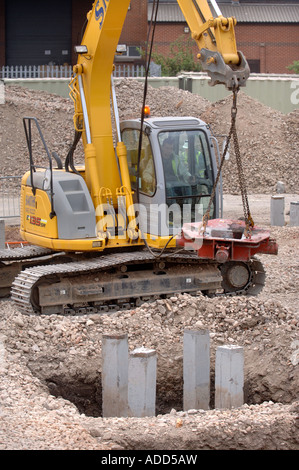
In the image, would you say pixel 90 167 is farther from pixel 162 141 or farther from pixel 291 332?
pixel 291 332

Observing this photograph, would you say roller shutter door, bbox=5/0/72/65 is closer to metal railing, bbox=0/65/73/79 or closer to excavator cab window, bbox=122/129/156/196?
A: metal railing, bbox=0/65/73/79

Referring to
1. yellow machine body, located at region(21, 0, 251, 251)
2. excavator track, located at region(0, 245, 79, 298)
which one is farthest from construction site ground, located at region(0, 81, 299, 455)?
yellow machine body, located at region(21, 0, 251, 251)

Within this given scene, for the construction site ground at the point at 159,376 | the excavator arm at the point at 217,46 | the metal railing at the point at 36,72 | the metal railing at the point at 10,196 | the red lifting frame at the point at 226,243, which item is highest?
the metal railing at the point at 36,72

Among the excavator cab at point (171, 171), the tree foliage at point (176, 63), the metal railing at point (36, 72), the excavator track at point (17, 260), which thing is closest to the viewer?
the excavator cab at point (171, 171)

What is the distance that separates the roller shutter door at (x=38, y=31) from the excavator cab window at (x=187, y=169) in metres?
24.5

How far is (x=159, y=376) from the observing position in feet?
27.7

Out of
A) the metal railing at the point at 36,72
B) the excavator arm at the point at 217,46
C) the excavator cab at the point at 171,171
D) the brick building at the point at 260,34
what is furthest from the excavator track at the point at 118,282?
the brick building at the point at 260,34

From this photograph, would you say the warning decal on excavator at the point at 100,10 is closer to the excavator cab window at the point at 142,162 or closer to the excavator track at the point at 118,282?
the excavator cab window at the point at 142,162

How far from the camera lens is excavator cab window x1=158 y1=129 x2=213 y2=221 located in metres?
10.3

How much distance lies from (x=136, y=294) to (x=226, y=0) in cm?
3819

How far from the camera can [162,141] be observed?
10.3 m

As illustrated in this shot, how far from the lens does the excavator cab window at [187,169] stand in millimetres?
10258

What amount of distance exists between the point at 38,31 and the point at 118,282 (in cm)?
2585

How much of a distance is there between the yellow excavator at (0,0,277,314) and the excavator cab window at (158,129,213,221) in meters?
0.01
